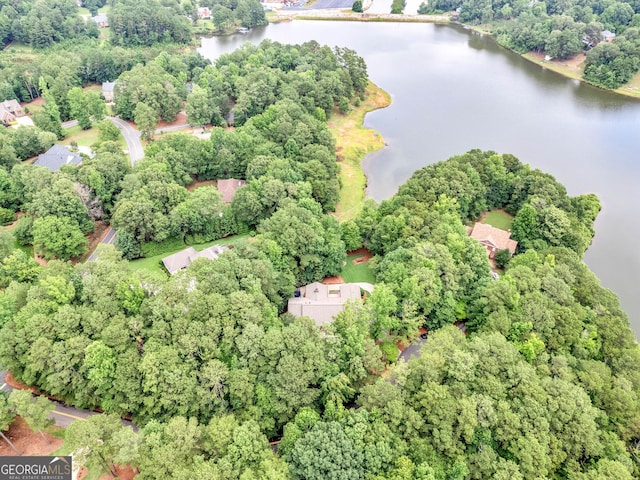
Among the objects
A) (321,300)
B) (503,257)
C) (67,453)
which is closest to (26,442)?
(67,453)

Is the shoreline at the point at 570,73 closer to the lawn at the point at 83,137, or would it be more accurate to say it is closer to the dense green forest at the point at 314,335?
the dense green forest at the point at 314,335

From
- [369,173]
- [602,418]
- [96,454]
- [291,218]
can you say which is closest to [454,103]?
[369,173]

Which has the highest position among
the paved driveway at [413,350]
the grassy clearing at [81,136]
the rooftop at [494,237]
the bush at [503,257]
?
the grassy clearing at [81,136]

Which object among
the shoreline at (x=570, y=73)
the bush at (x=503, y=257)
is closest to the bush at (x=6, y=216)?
the bush at (x=503, y=257)

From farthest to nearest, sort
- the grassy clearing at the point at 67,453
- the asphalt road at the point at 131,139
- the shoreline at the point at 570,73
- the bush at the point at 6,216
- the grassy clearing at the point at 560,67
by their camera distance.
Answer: the grassy clearing at the point at 560,67, the shoreline at the point at 570,73, the asphalt road at the point at 131,139, the bush at the point at 6,216, the grassy clearing at the point at 67,453

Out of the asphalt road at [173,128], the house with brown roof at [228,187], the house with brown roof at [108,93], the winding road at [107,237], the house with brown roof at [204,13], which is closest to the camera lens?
the winding road at [107,237]

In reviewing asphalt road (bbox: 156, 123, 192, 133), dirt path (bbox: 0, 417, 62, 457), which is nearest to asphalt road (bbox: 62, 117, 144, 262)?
asphalt road (bbox: 156, 123, 192, 133)

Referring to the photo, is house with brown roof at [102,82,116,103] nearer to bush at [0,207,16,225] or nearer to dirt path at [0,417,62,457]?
bush at [0,207,16,225]
